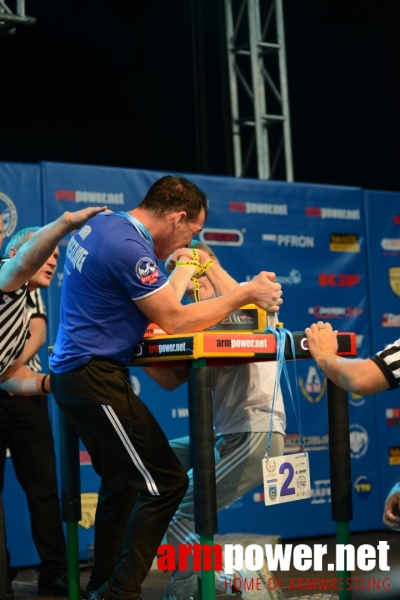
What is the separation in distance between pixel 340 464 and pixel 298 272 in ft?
9.21

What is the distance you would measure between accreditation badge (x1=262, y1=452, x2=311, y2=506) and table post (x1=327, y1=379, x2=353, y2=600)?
13 cm

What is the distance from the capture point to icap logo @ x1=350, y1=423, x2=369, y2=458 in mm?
6039

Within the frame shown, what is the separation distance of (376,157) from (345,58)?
0.91m

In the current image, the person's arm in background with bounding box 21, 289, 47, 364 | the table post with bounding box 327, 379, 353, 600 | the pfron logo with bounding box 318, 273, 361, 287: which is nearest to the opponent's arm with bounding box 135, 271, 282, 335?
the table post with bounding box 327, 379, 353, 600

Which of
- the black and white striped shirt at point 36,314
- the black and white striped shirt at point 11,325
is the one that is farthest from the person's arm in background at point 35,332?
the black and white striped shirt at point 11,325

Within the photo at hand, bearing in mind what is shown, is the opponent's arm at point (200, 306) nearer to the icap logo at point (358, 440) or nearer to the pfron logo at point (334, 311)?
the pfron logo at point (334, 311)

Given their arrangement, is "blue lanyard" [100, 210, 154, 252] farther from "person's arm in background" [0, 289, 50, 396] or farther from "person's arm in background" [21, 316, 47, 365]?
"person's arm in background" [21, 316, 47, 365]

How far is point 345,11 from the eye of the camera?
8547mm

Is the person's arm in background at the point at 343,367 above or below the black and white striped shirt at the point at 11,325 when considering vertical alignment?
below

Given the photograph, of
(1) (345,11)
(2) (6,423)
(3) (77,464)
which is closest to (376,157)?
(1) (345,11)

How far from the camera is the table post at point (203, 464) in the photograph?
10.0 feet

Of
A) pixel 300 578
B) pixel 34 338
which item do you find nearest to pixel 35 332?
pixel 34 338

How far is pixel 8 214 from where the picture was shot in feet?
17.0

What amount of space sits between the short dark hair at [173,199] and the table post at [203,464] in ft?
1.96
